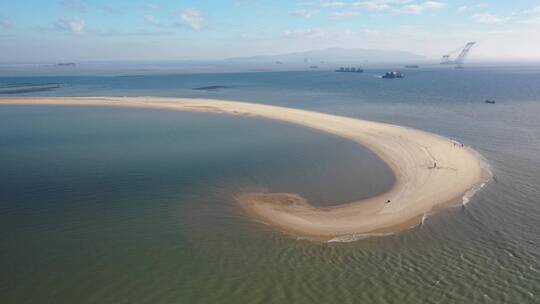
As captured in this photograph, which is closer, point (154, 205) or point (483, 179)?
point (154, 205)

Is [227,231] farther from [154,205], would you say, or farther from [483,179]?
[483,179]

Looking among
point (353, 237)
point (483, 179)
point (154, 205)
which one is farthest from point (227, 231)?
point (483, 179)

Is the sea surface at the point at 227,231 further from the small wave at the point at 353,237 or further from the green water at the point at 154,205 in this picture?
the small wave at the point at 353,237

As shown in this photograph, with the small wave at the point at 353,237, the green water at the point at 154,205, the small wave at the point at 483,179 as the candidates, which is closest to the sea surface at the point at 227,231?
the green water at the point at 154,205


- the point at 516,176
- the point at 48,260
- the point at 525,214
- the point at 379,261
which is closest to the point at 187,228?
the point at 48,260

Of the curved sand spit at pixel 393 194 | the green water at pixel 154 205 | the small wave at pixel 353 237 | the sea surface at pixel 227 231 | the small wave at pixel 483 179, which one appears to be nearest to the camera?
the sea surface at pixel 227 231

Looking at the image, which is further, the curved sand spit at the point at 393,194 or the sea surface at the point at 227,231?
the curved sand spit at the point at 393,194

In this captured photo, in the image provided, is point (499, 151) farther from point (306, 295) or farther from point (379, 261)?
point (306, 295)

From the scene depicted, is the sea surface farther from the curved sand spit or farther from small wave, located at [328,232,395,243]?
the curved sand spit
